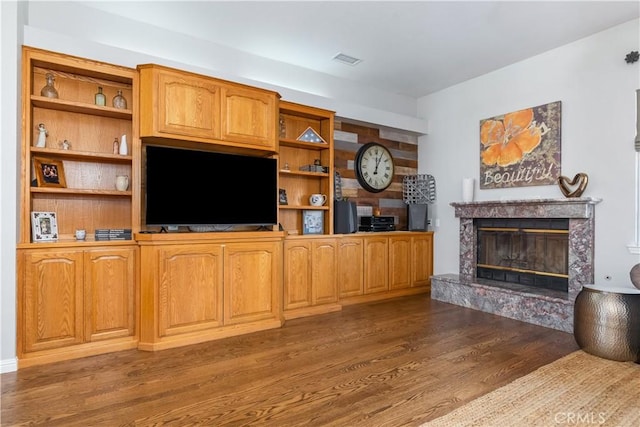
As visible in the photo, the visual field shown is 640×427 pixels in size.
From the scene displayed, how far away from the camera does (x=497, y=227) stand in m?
4.68

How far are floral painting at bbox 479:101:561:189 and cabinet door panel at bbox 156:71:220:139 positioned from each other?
348 cm

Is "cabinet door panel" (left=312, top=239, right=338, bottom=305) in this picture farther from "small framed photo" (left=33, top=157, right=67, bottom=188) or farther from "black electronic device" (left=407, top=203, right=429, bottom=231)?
"small framed photo" (left=33, top=157, right=67, bottom=188)

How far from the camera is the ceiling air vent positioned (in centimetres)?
438

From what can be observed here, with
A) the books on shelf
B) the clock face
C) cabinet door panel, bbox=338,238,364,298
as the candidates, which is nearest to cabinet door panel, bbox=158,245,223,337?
the books on shelf

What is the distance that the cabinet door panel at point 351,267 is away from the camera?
15.2 feet

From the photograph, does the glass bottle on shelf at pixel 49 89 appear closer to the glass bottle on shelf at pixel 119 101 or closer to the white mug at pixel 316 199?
the glass bottle on shelf at pixel 119 101

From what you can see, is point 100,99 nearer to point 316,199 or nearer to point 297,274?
point 316,199

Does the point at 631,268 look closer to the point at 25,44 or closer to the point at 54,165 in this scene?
the point at 54,165

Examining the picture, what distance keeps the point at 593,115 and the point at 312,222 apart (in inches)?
129

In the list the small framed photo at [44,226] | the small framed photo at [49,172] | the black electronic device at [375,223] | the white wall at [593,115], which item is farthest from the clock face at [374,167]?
the small framed photo at [44,226]

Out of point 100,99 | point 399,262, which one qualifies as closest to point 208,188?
point 100,99

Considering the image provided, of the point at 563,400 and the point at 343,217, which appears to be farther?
the point at 343,217

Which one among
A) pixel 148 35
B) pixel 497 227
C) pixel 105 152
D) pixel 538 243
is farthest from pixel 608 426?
pixel 148 35

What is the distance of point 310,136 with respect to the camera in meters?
4.46
